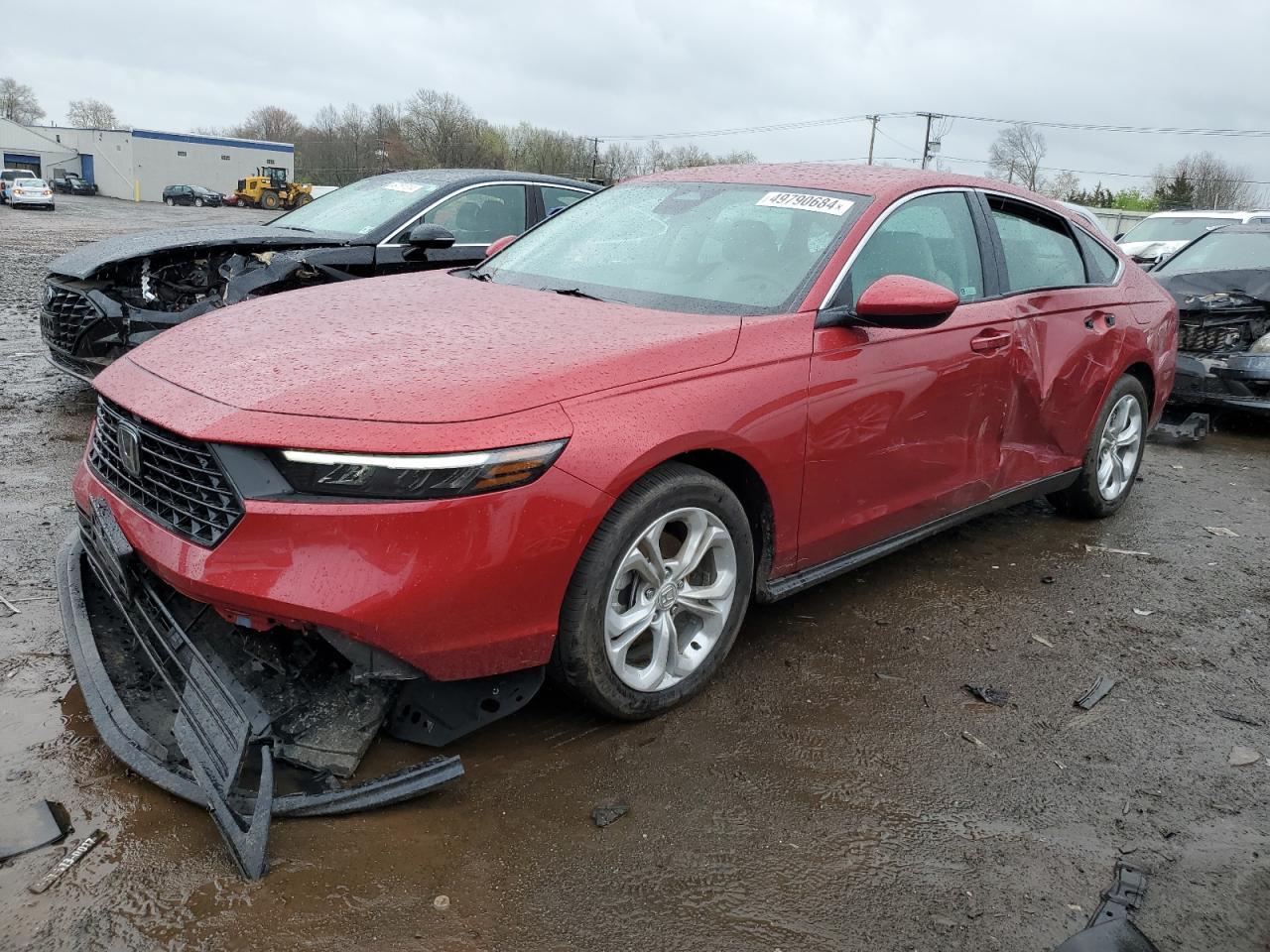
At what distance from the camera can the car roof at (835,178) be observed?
3.71 m

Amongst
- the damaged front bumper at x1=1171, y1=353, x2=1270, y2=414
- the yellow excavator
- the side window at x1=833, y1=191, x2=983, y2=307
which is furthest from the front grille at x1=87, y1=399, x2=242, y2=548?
the yellow excavator

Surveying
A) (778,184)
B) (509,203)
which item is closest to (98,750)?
(778,184)

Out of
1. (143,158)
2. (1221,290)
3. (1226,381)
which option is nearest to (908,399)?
(1226,381)

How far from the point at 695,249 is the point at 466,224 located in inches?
156

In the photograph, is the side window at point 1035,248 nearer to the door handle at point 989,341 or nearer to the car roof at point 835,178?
the car roof at point 835,178

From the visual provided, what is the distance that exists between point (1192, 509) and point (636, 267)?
397 cm

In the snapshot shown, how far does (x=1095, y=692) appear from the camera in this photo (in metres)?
3.39

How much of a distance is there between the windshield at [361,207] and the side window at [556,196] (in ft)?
2.89

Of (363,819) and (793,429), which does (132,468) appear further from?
(793,429)

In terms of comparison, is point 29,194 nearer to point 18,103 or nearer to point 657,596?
point 657,596

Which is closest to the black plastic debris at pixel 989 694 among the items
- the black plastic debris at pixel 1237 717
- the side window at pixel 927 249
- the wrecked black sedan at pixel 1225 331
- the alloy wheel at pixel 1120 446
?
the black plastic debris at pixel 1237 717

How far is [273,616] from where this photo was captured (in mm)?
2301

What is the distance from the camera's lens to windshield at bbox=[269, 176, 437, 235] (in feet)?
22.5

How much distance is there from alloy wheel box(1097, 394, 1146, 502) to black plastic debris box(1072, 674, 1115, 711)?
178 cm
